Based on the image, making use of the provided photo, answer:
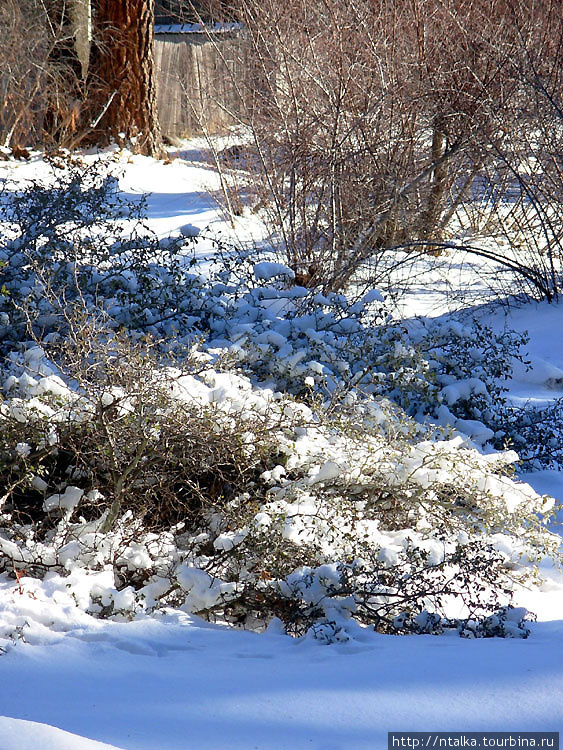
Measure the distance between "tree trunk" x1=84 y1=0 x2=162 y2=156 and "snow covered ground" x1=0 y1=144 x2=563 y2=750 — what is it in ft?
35.2

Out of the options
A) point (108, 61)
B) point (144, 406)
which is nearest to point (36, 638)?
point (144, 406)

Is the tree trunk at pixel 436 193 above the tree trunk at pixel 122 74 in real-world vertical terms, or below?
below

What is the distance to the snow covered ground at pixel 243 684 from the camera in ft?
5.79

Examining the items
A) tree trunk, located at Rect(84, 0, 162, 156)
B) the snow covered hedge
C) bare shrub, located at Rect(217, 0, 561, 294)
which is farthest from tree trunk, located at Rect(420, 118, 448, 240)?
tree trunk, located at Rect(84, 0, 162, 156)

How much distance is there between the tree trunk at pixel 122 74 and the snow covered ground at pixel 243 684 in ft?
35.2

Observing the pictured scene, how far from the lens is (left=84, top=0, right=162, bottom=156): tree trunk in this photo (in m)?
12.1

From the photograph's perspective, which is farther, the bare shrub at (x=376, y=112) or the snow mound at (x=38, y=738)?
the bare shrub at (x=376, y=112)

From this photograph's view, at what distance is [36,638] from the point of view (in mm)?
2254

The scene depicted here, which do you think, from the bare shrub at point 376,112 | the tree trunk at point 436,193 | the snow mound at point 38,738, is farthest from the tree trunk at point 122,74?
the snow mound at point 38,738

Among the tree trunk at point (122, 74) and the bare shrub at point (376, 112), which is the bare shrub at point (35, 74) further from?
the bare shrub at point (376, 112)

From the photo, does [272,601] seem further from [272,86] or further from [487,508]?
[272,86]

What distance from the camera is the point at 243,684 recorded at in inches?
80.5

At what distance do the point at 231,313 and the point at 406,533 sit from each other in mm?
2180

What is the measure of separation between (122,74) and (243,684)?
37.9 feet
